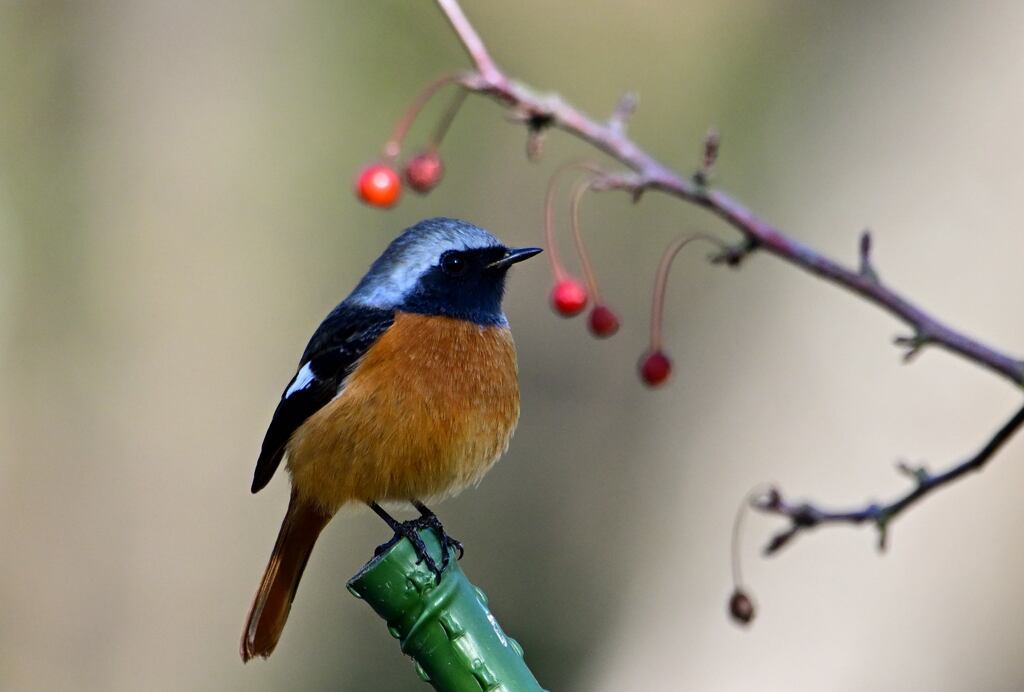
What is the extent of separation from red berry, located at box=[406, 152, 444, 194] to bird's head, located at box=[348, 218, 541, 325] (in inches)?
53.2

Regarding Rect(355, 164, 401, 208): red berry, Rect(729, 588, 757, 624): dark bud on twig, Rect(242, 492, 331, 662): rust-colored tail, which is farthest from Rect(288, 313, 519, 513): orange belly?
Rect(729, 588, 757, 624): dark bud on twig

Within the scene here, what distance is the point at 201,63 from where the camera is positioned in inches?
340

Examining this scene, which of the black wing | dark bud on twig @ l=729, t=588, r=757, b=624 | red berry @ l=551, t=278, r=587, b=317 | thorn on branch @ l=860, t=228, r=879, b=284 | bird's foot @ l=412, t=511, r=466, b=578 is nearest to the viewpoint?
thorn on branch @ l=860, t=228, r=879, b=284

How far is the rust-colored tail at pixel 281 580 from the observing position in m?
3.88

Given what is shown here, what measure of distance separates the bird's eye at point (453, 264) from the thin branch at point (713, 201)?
6.23 ft

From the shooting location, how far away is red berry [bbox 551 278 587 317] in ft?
9.70

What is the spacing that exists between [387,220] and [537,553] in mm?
2284

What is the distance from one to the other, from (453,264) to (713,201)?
2.08m

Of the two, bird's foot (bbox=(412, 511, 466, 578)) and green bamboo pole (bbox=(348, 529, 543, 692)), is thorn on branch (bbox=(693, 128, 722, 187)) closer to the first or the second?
green bamboo pole (bbox=(348, 529, 543, 692))

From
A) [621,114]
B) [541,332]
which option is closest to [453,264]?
[621,114]

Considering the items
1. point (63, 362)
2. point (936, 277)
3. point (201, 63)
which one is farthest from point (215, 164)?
point (936, 277)

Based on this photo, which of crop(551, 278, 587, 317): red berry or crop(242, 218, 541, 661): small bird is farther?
crop(242, 218, 541, 661): small bird

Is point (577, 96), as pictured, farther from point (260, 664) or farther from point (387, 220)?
point (260, 664)

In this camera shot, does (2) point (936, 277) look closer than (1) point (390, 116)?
Yes
